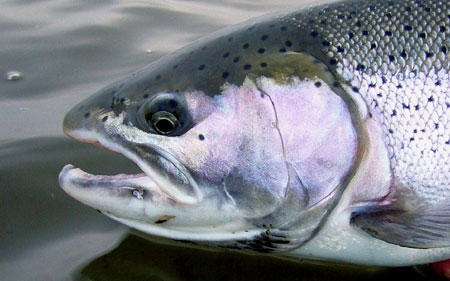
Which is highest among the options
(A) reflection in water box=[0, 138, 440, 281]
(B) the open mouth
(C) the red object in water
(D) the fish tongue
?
(C) the red object in water

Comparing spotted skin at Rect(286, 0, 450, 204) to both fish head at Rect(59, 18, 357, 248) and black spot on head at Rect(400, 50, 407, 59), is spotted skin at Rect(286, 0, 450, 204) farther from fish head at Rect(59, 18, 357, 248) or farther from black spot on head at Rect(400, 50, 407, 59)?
fish head at Rect(59, 18, 357, 248)

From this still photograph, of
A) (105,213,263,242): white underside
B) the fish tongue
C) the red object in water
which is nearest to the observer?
the fish tongue

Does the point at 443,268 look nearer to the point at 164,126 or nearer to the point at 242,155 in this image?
the point at 242,155

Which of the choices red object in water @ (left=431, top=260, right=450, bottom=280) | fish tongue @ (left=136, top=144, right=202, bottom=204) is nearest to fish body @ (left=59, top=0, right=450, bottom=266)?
fish tongue @ (left=136, top=144, right=202, bottom=204)

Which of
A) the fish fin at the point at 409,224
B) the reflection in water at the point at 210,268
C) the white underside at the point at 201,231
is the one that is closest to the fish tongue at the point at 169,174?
the white underside at the point at 201,231

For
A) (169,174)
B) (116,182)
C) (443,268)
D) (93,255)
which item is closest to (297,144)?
(169,174)

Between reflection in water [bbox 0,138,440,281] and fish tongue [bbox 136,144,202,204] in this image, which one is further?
reflection in water [bbox 0,138,440,281]

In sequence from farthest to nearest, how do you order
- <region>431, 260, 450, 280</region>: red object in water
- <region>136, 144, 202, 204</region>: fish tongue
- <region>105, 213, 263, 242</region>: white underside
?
<region>431, 260, 450, 280</region>: red object in water, <region>105, 213, 263, 242</region>: white underside, <region>136, 144, 202, 204</region>: fish tongue

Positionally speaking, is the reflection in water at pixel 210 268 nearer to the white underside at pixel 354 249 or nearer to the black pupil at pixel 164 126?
the white underside at pixel 354 249
